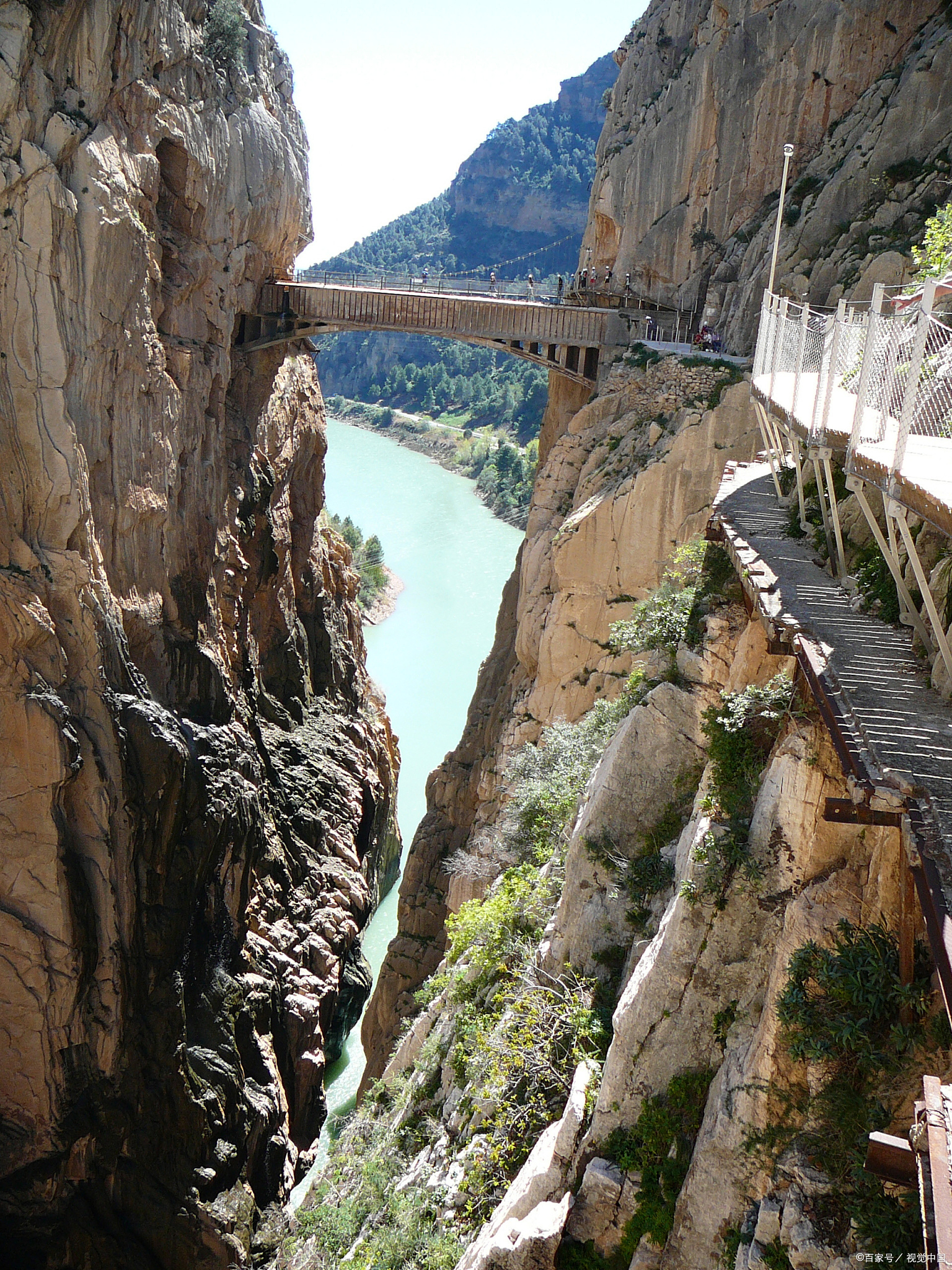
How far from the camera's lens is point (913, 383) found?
16.3 feet

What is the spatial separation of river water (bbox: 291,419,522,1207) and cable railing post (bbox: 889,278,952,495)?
18.2 metres

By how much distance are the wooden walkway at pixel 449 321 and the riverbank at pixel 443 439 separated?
122 ft

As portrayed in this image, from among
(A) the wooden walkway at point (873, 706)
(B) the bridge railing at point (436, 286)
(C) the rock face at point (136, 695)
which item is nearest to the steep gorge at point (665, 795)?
(A) the wooden walkway at point (873, 706)

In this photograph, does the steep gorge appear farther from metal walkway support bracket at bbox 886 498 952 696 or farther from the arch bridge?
the arch bridge

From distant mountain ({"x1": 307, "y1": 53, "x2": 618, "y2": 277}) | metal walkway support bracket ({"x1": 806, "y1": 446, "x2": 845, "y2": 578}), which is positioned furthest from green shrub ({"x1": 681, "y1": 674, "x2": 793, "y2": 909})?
distant mountain ({"x1": 307, "y1": 53, "x2": 618, "y2": 277})

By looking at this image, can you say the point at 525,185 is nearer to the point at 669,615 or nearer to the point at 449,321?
the point at 449,321

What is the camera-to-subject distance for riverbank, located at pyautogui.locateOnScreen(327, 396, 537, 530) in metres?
66.4

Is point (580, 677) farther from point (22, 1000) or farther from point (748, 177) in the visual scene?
point (748, 177)

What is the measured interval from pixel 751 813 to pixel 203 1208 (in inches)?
591

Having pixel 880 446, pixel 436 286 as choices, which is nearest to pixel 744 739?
pixel 880 446

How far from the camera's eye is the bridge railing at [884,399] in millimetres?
4988

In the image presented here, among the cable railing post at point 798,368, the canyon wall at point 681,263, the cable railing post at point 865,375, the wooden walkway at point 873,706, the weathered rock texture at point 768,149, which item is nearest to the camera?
the wooden walkway at point 873,706

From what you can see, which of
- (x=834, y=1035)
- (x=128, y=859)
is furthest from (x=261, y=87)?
(x=834, y=1035)

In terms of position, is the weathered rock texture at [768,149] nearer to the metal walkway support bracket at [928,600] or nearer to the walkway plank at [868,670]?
the walkway plank at [868,670]
